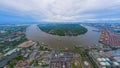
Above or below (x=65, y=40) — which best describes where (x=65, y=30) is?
above

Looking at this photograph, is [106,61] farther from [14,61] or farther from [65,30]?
[65,30]

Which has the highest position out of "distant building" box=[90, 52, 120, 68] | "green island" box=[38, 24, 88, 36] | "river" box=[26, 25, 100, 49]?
"green island" box=[38, 24, 88, 36]

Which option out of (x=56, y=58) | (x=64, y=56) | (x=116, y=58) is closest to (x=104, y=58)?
(x=116, y=58)

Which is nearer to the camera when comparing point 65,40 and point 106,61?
point 106,61

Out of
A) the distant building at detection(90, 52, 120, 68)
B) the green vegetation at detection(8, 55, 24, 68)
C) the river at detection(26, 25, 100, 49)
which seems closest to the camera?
the distant building at detection(90, 52, 120, 68)

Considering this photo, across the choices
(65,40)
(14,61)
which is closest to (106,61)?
(14,61)

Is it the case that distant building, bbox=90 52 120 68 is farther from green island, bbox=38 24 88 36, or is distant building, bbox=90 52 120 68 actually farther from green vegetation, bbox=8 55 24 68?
green island, bbox=38 24 88 36

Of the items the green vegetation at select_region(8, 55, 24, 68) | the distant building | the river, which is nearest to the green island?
the river

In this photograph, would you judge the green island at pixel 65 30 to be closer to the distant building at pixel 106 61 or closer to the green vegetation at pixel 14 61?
the distant building at pixel 106 61

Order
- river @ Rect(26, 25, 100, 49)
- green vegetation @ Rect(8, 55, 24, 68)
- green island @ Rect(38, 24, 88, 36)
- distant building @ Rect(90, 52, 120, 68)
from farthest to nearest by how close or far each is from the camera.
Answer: green island @ Rect(38, 24, 88, 36), river @ Rect(26, 25, 100, 49), green vegetation @ Rect(8, 55, 24, 68), distant building @ Rect(90, 52, 120, 68)

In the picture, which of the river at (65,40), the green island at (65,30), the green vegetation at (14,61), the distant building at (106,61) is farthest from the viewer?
the green island at (65,30)

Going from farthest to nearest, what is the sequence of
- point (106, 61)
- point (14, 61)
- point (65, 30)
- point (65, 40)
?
point (65, 30) → point (65, 40) → point (14, 61) → point (106, 61)

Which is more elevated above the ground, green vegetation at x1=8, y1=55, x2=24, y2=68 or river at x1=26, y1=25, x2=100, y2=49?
river at x1=26, y1=25, x2=100, y2=49

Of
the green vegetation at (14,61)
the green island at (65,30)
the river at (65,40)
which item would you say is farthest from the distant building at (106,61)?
the green island at (65,30)
